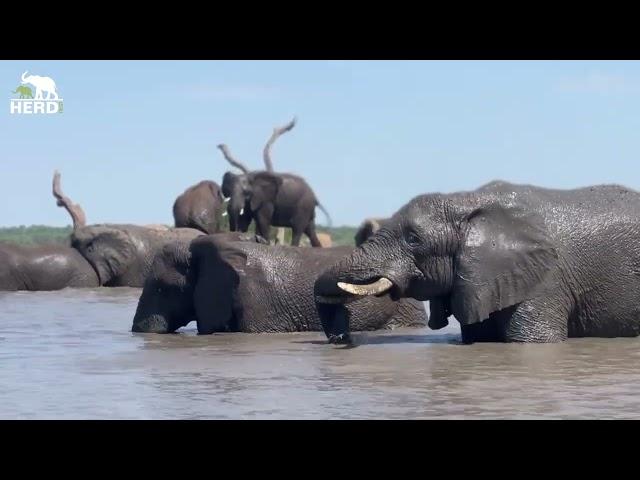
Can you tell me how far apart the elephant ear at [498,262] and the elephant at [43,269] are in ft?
48.8

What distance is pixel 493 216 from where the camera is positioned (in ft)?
43.6

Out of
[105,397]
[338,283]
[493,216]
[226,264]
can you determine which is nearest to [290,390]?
[105,397]

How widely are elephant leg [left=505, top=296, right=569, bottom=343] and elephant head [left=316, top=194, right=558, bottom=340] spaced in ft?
0.40

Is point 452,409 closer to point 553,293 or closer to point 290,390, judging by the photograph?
point 290,390

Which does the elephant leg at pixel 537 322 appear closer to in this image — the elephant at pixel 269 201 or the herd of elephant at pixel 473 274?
the herd of elephant at pixel 473 274

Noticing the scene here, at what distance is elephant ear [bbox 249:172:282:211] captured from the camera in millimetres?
28125

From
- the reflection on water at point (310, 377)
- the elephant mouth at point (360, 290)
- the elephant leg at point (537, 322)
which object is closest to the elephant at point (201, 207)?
the reflection on water at point (310, 377)

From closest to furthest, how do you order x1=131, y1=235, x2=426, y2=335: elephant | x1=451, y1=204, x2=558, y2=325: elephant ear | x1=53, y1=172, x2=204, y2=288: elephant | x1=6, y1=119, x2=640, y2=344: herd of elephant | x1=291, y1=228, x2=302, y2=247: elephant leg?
x1=451, y1=204, x2=558, y2=325: elephant ear < x1=6, y1=119, x2=640, y2=344: herd of elephant < x1=131, y1=235, x2=426, y2=335: elephant < x1=53, y1=172, x2=204, y2=288: elephant < x1=291, y1=228, x2=302, y2=247: elephant leg

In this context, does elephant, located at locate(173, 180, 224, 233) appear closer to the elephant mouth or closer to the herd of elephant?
the herd of elephant

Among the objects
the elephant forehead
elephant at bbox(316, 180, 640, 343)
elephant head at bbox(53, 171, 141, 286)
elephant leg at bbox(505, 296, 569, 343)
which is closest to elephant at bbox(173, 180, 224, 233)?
elephant head at bbox(53, 171, 141, 286)

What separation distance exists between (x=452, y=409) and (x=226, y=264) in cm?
652

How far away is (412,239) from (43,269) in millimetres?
14831

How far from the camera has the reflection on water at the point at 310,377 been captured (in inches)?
356

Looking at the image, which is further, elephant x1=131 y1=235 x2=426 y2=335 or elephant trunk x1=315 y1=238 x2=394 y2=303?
elephant x1=131 y1=235 x2=426 y2=335
